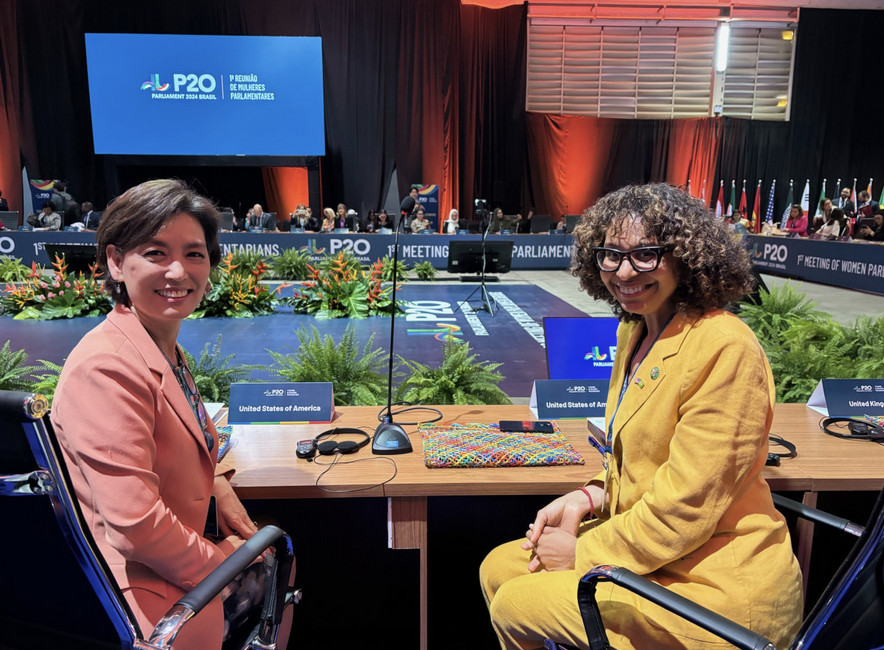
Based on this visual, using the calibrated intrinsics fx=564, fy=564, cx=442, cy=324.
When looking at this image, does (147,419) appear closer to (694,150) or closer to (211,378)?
(211,378)

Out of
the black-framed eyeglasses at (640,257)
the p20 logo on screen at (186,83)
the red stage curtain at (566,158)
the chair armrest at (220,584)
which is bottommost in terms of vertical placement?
the chair armrest at (220,584)

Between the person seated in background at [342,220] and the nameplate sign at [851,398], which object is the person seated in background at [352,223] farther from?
the nameplate sign at [851,398]

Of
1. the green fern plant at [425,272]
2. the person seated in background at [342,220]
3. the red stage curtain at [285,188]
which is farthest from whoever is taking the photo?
the red stage curtain at [285,188]

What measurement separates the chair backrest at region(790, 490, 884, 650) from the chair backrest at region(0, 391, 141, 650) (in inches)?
42.3

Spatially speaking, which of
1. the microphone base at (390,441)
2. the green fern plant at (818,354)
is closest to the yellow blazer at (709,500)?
the microphone base at (390,441)

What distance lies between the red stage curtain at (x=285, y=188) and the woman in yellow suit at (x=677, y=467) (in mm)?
14166

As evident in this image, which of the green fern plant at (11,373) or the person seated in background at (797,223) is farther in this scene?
the person seated in background at (797,223)

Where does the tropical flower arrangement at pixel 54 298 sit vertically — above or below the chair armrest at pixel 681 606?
below

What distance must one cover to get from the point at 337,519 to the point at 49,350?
158 inches

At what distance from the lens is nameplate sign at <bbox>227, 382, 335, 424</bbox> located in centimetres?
192

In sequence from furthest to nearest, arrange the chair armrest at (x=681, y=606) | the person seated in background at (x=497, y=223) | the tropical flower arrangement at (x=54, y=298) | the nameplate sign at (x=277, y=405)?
the person seated in background at (x=497, y=223)
the tropical flower arrangement at (x=54, y=298)
the nameplate sign at (x=277, y=405)
the chair armrest at (x=681, y=606)

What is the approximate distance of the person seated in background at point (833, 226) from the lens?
9.52 m

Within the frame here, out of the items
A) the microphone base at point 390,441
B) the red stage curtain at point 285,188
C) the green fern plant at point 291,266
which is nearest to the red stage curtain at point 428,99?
the red stage curtain at point 285,188

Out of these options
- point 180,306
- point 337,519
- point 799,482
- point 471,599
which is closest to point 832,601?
point 799,482
